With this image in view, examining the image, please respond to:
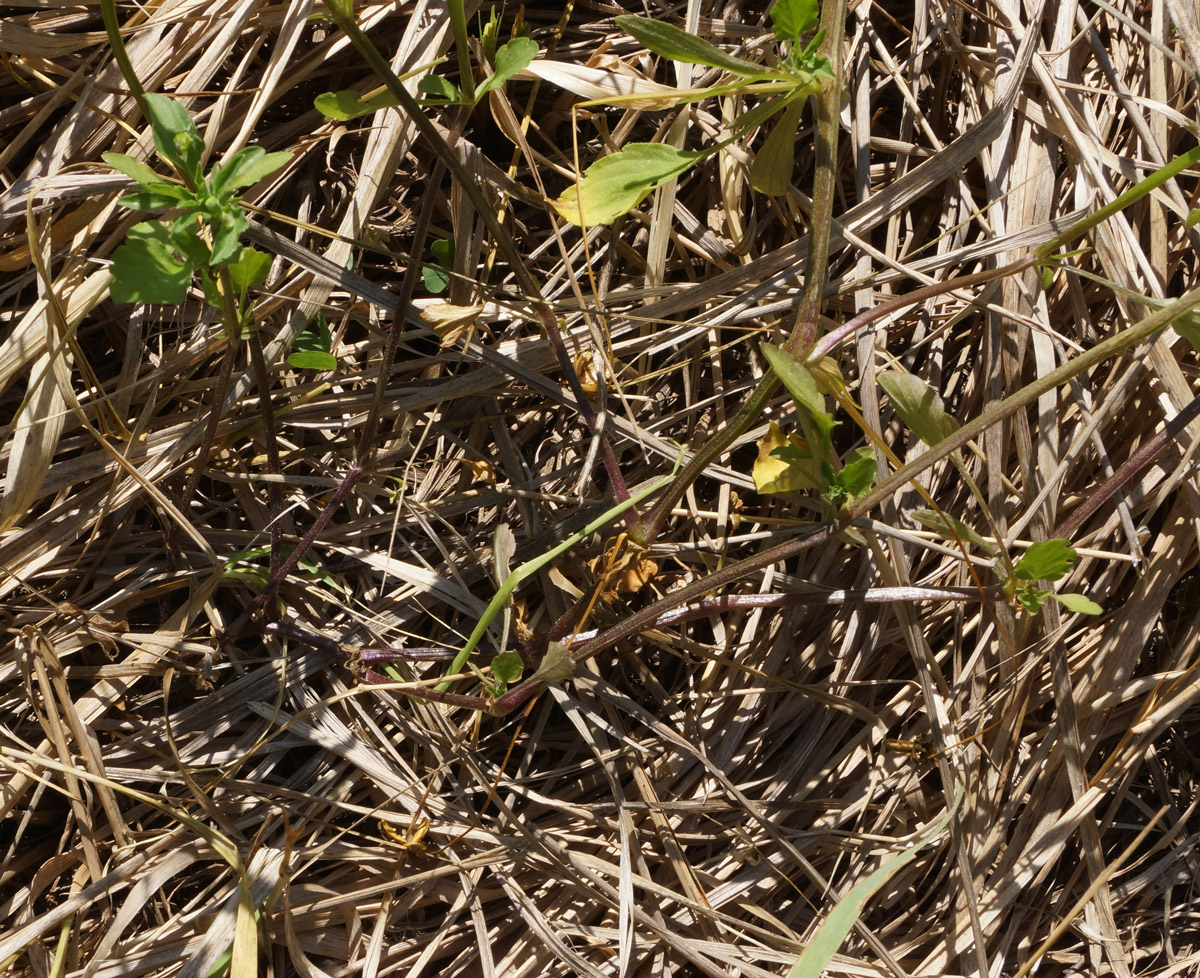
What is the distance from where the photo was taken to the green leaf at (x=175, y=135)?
0.95 metres

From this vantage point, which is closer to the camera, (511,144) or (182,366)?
(182,366)

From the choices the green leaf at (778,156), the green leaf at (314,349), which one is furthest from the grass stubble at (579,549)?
the green leaf at (778,156)

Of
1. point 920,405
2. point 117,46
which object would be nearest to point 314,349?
point 117,46

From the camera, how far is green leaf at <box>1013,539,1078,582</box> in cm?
107

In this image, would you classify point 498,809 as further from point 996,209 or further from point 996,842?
point 996,209

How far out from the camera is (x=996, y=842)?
1.39 metres

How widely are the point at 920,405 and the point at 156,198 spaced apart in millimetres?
875

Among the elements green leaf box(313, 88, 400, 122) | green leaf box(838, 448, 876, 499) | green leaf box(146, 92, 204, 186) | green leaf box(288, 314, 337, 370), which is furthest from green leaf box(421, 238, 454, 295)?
green leaf box(838, 448, 876, 499)

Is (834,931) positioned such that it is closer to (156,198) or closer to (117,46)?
(156,198)

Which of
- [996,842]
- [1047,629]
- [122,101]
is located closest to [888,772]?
[996,842]

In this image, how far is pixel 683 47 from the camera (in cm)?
101

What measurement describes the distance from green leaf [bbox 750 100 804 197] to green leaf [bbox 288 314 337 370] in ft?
1.99

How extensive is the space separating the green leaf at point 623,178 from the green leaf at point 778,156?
13cm

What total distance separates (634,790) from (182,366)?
91 centimetres
